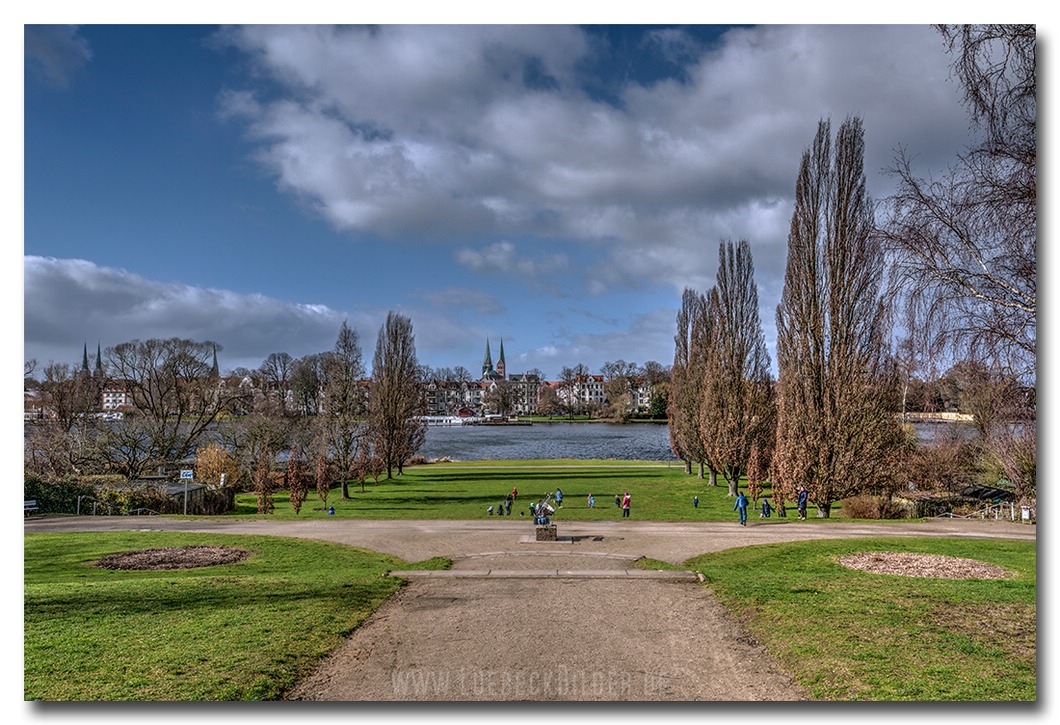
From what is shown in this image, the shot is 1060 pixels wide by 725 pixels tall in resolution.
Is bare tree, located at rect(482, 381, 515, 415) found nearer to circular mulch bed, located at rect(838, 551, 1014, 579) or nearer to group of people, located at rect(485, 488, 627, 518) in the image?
group of people, located at rect(485, 488, 627, 518)

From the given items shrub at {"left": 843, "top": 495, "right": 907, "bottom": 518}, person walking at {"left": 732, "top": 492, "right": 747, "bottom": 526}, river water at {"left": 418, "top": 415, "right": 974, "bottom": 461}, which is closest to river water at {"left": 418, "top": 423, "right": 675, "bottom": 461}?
river water at {"left": 418, "top": 415, "right": 974, "bottom": 461}

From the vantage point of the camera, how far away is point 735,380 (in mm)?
36281

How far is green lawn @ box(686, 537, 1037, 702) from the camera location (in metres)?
7.48

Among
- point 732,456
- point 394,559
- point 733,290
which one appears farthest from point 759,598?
point 733,290

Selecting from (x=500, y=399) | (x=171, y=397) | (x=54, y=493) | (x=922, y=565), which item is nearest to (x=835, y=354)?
(x=922, y=565)

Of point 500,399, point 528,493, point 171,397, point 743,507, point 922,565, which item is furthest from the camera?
point 500,399

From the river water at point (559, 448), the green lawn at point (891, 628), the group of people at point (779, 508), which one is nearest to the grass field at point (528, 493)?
the group of people at point (779, 508)

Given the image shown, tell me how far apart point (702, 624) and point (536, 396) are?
175257 mm

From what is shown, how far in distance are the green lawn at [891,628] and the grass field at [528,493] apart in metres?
11.8

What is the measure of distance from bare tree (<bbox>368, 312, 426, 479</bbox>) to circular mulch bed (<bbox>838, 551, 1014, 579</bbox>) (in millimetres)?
33927

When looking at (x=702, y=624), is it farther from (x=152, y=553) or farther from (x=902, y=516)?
(x=902, y=516)

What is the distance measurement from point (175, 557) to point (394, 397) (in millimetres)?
30739

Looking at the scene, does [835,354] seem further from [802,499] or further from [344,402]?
[344,402]

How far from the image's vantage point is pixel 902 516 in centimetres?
2844
